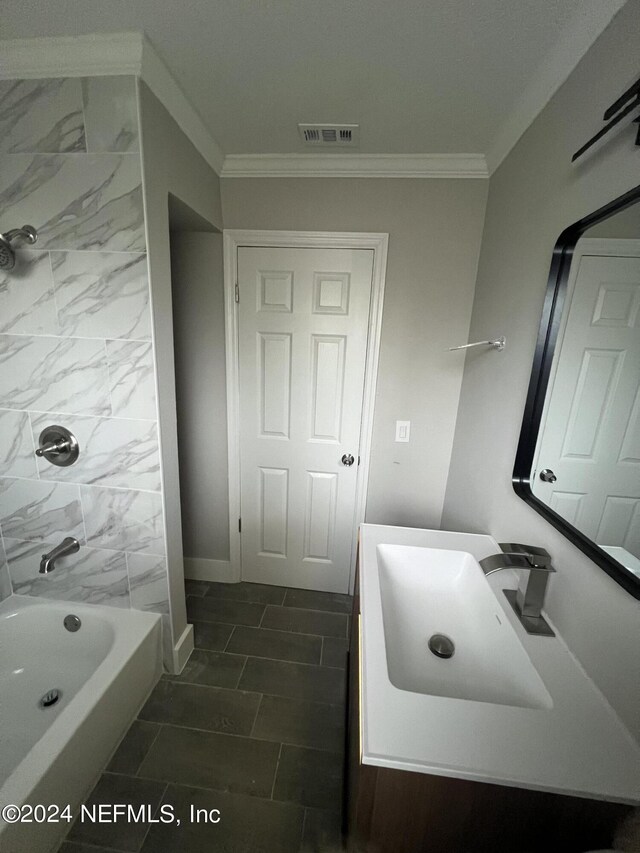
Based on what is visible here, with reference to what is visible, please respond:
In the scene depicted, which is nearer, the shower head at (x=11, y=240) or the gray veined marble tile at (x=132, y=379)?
the shower head at (x=11, y=240)

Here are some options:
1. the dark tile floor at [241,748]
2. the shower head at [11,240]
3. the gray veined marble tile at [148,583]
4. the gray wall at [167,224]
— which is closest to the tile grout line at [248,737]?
the dark tile floor at [241,748]

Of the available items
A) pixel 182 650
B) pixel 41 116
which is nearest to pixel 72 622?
pixel 182 650

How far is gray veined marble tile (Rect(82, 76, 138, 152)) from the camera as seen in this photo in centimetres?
106

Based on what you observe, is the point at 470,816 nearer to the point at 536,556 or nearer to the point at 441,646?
the point at 441,646

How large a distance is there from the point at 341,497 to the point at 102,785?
4.89 feet

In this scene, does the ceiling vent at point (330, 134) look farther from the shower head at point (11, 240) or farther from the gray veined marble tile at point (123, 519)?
the gray veined marble tile at point (123, 519)

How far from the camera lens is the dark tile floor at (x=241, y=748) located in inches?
41.9

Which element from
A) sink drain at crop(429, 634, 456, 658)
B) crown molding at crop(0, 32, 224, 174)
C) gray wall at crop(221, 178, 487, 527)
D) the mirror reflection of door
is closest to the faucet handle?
the mirror reflection of door

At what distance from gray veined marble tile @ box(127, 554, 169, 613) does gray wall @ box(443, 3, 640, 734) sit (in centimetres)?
140

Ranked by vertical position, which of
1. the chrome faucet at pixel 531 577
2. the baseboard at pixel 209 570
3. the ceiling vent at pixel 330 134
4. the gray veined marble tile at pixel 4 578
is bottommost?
the baseboard at pixel 209 570

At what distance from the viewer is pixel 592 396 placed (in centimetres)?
79

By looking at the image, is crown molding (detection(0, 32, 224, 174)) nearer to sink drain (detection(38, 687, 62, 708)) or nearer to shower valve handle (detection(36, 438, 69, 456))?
shower valve handle (detection(36, 438, 69, 456))

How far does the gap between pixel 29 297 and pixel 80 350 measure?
0.86ft

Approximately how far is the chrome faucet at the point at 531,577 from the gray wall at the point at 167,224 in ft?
4.07
